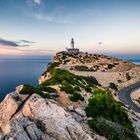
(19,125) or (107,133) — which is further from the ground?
(19,125)

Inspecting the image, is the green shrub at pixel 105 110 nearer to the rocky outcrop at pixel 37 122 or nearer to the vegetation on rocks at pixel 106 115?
the vegetation on rocks at pixel 106 115

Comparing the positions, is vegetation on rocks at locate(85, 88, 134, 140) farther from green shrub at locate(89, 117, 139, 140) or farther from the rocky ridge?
the rocky ridge

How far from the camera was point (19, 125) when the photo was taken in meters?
16.5

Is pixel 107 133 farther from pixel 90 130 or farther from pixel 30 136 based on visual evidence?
pixel 30 136

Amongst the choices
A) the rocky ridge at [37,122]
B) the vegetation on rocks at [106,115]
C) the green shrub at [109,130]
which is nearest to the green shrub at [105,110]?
the vegetation on rocks at [106,115]

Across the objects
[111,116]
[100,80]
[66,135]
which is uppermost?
[66,135]

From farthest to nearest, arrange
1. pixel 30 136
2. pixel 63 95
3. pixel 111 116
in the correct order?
pixel 63 95 → pixel 111 116 → pixel 30 136

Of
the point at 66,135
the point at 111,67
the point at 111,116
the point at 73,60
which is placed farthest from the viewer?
the point at 73,60

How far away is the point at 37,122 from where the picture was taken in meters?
18.3

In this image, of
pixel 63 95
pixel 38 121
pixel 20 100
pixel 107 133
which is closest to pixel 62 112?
pixel 38 121

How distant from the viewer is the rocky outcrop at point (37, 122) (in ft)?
52.5

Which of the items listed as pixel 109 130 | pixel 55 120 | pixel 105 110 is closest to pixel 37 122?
pixel 55 120

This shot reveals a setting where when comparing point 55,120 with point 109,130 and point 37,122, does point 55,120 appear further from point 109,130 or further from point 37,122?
point 109,130

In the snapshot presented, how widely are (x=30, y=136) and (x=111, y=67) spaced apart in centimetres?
10503
